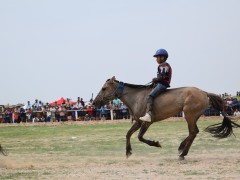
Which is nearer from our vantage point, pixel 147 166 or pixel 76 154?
pixel 147 166

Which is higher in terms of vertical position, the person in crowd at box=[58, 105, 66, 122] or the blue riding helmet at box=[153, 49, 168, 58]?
the blue riding helmet at box=[153, 49, 168, 58]

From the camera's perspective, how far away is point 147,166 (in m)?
12.4

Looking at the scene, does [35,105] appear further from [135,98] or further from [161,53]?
[161,53]

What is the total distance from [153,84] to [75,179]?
5293 millimetres

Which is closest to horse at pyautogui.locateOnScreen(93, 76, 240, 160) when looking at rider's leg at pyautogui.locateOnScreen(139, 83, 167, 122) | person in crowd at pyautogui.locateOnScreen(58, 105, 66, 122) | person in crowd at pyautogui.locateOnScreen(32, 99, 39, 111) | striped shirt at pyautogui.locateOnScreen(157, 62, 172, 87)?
rider's leg at pyautogui.locateOnScreen(139, 83, 167, 122)

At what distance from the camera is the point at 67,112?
40406 mm

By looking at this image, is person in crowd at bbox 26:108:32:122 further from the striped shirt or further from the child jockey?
the striped shirt

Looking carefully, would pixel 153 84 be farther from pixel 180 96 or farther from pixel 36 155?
pixel 36 155

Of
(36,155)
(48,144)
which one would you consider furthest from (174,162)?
(48,144)

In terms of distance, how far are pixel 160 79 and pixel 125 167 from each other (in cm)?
311

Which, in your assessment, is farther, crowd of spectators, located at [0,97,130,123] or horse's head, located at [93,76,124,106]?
crowd of spectators, located at [0,97,130,123]

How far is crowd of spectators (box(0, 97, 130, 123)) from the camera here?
39.4m

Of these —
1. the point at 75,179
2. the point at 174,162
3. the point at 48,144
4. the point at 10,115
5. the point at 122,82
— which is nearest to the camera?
the point at 75,179

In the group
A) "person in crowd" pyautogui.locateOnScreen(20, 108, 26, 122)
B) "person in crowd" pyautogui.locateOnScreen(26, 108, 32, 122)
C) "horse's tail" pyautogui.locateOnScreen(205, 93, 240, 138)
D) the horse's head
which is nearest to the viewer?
"horse's tail" pyautogui.locateOnScreen(205, 93, 240, 138)
